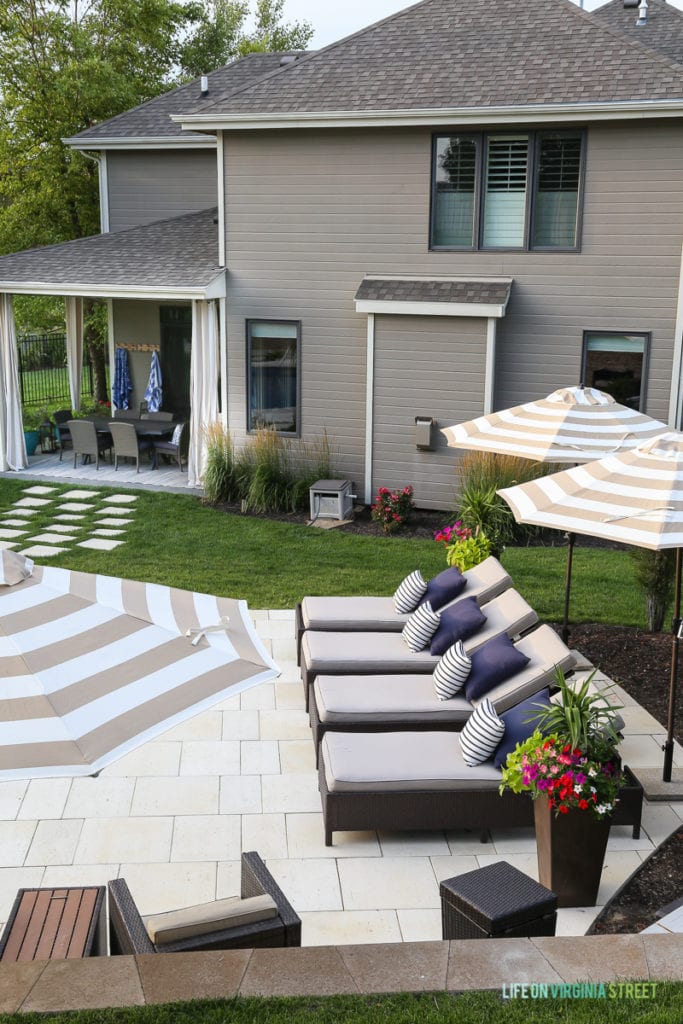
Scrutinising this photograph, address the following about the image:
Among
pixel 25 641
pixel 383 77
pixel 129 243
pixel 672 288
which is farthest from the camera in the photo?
pixel 129 243

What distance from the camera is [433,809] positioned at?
6.48 metres

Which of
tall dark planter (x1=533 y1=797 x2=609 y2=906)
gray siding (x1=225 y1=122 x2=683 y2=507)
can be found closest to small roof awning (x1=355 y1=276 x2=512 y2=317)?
gray siding (x1=225 y1=122 x2=683 y2=507)

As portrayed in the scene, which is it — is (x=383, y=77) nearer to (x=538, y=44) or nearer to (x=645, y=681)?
(x=538, y=44)

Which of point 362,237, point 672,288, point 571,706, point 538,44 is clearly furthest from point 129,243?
point 571,706

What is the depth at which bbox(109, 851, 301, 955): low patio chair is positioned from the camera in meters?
4.59

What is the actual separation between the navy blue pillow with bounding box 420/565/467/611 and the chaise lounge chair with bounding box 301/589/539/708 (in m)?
0.39

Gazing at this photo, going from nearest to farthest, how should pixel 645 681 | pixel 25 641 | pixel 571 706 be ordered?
pixel 25 641 → pixel 571 706 → pixel 645 681

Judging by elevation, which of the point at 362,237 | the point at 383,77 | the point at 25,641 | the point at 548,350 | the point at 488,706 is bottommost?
the point at 488,706

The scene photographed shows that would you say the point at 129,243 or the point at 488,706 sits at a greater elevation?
the point at 129,243

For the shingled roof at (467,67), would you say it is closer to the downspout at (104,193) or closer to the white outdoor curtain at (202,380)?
the white outdoor curtain at (202,380)

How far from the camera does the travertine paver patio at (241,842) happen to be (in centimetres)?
594

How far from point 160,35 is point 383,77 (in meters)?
12.2

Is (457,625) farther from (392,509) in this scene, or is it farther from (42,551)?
(42,551)

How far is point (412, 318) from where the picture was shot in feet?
48.5
